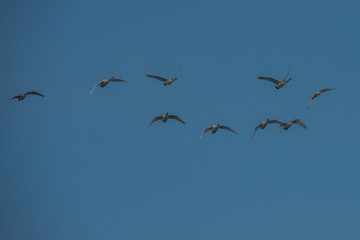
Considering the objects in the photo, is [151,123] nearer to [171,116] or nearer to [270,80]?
[171,116]

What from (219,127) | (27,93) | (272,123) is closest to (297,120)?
(272,123)

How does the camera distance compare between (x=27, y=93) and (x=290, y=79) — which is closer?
(x=290, y=79)

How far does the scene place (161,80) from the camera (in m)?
112

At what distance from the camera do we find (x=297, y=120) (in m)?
112

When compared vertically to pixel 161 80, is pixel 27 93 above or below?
below

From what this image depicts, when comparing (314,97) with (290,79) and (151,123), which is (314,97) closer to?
(290,79)

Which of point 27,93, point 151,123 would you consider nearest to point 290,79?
point 151,123

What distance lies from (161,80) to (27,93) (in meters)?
24.2

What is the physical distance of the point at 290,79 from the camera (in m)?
109

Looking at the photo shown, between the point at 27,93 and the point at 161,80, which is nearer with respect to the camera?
the point at 161,80

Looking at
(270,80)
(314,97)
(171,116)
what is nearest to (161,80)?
(171,116)

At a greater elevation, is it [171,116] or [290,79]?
[290,79]

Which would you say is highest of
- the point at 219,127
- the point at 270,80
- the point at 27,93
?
the point at 270,80

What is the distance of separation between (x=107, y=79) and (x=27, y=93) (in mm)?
18149
